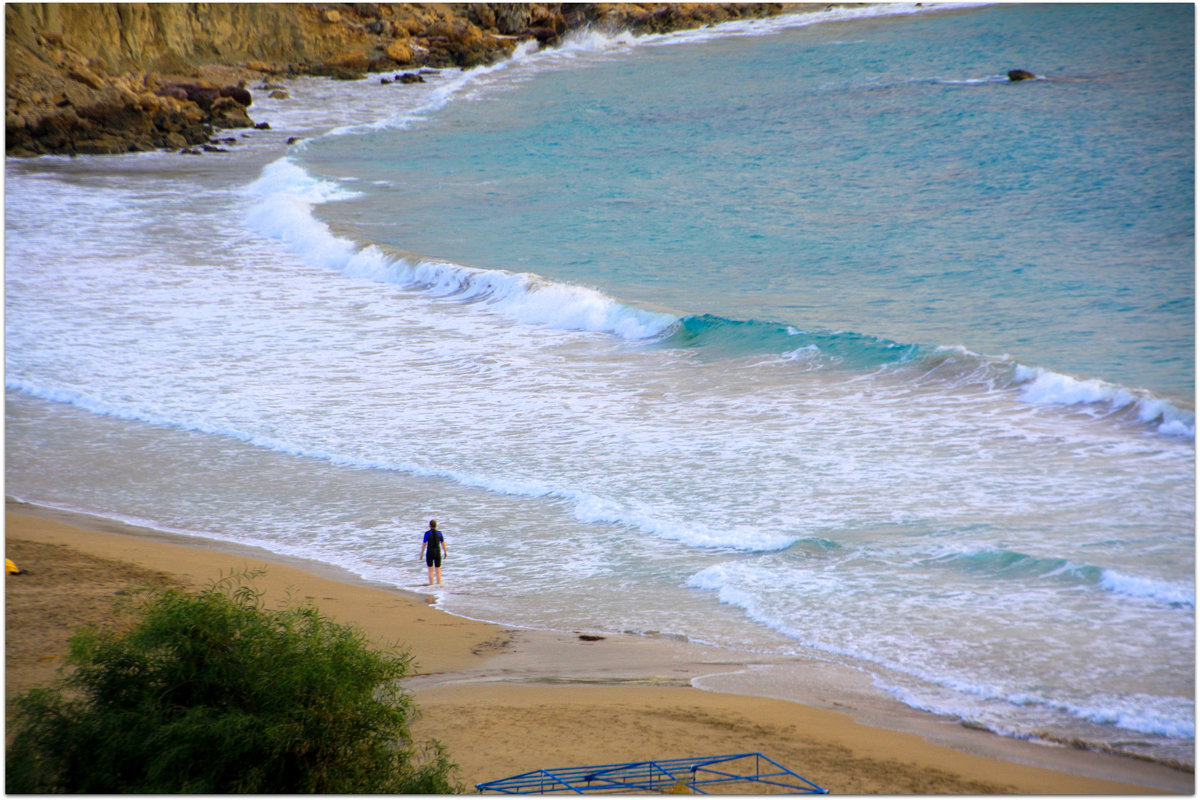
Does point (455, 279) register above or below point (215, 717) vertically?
above

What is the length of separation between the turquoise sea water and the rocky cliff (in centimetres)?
348

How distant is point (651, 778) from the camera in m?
5.82

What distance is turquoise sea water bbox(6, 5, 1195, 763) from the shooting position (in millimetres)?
8562

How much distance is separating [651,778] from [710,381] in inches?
371

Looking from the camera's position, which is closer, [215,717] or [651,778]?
[215,717]

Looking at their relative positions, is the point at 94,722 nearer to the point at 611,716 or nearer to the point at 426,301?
the point at 611,716

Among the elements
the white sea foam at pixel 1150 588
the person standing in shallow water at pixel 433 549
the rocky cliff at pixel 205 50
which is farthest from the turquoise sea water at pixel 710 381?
the rocky cliff at pixel 205 50

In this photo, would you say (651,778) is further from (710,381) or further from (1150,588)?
(710,381)

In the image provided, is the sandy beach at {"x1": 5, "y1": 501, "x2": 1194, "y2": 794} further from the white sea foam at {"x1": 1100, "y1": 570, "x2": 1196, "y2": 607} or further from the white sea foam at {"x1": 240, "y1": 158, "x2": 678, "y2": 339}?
the white sea foam at {"x1": 240, "y1": 158, "x2": 678, "y2": 339}

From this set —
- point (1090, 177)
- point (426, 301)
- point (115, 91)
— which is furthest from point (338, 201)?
point (1090, 177)

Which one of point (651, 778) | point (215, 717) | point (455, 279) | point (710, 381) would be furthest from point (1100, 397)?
point (455, 279)

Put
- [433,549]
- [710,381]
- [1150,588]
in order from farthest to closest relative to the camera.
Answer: [710,381]
[433,549]
[1150,588]

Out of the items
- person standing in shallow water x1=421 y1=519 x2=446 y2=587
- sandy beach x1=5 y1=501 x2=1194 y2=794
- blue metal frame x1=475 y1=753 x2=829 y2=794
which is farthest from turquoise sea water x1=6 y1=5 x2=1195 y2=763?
blue metal frame x1=475 y1=753 x2=829 y2=794

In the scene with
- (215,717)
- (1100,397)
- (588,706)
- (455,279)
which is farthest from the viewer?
(455,279)
